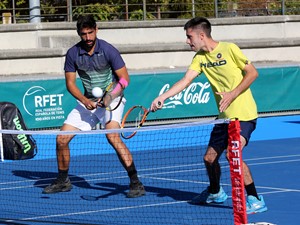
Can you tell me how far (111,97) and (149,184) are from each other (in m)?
1.73

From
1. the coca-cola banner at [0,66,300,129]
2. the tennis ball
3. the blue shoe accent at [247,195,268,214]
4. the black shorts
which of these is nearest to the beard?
the tennis ball

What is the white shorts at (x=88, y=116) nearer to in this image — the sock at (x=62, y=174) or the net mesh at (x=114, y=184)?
the net mesh at (x=114, y=184)

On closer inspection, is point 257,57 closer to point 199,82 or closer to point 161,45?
point 161,45

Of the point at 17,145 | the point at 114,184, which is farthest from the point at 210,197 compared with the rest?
the point at 17,145

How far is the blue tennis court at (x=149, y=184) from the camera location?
30.9ft

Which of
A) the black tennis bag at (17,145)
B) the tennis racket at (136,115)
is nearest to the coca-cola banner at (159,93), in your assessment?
the black tennis bag at (17,145)

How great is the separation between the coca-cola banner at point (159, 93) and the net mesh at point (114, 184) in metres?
0.65

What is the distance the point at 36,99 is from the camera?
1673 cm

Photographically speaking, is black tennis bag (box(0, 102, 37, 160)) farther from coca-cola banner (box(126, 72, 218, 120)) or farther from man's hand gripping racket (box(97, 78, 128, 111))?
coca-cola banner (box(126, 72, 218, 120))

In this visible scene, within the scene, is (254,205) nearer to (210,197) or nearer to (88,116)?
(210,197)

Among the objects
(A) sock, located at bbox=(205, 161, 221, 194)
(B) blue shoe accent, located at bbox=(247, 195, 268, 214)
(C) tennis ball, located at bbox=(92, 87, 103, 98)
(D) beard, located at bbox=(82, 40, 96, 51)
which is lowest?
(B) blue shoe accent, located at bbox=(247, 195, 268, 214)

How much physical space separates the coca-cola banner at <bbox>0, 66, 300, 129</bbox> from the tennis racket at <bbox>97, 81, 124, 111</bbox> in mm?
6087

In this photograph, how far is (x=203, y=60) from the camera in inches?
370

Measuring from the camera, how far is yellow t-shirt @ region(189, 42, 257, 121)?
9.14 m
